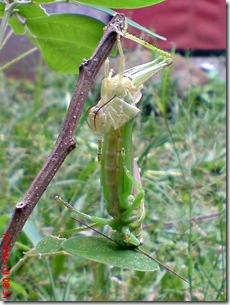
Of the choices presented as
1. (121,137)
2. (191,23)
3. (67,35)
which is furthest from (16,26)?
(191,23)

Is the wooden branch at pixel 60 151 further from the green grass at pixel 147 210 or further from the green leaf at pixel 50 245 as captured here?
the green grass at pixel 147 210

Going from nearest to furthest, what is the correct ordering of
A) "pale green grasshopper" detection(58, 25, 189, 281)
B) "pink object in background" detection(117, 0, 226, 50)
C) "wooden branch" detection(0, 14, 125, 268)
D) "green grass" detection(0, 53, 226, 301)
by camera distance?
"wooden branch" detection(0, 14, 125, 268) < "pale green grasshopper" detection(58, 25, 189, 281) < "green grass" detection(0, 53, 226, 301) < "pink object in background" detection(117, 0, 226, 50)

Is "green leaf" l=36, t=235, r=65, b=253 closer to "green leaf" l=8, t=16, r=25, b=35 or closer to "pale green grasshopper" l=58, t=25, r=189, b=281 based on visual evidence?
"pale green grasshopper" l=58, t=25, r=189, b=281

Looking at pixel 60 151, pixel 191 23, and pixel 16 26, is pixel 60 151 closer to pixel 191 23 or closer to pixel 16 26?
pixel 16 26

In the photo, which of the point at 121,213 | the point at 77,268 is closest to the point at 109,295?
the point at 77,268

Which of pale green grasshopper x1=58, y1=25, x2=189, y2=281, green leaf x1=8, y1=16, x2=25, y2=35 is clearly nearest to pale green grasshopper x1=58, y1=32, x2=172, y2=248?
pale green grasshopper x1=58, y1=25, x2=189, y2=281

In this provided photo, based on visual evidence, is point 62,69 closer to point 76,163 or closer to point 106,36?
point 106,36
